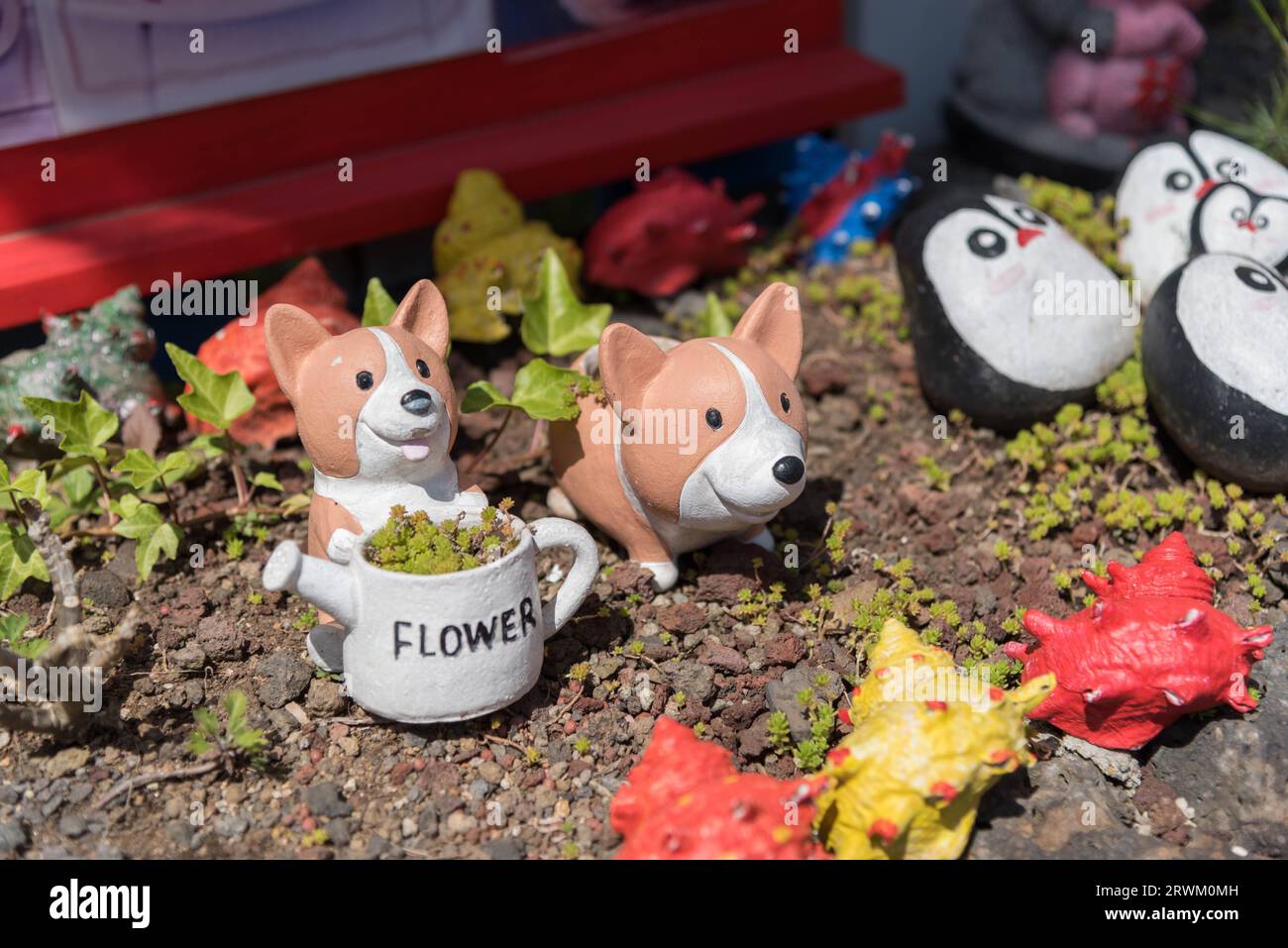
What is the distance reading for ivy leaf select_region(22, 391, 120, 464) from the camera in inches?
150

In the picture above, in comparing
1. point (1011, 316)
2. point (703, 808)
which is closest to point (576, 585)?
point (703, 808)

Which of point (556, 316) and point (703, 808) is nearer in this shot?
point (703, 808)

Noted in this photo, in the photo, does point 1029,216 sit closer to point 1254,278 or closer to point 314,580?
point 1254,278

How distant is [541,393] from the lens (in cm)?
395

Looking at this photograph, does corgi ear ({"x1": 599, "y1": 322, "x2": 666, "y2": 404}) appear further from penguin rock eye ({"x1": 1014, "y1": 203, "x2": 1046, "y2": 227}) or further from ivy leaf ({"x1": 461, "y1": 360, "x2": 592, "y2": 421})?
penguin rock eye ({"x1": 1014, "y1": 203, "x2": 1046, "y2": 227})

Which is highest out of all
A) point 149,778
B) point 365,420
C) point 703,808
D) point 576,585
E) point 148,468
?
point 365,420

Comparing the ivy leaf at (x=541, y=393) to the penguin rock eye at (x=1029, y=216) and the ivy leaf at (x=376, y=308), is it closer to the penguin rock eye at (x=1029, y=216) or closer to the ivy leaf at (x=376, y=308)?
the ivy leaf at (x=376, y=308)

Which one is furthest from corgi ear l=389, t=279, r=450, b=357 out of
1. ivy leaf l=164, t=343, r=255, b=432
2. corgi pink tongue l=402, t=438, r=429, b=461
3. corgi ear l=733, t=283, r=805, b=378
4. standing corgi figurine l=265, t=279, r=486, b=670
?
corgi ear l=733, t=283, r=805, b=378

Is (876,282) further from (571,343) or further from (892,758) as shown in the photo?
(892,758)

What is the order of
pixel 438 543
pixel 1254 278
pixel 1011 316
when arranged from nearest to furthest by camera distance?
pixel 438 543 → pixel 1254 278 → pixel 1011 316

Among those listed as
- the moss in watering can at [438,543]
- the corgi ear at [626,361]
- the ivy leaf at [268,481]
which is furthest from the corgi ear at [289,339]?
the corgi ear at [626,361]

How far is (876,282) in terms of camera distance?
17.8 feet

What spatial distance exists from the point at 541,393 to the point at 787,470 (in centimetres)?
89

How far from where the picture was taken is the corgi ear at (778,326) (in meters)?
3.80
